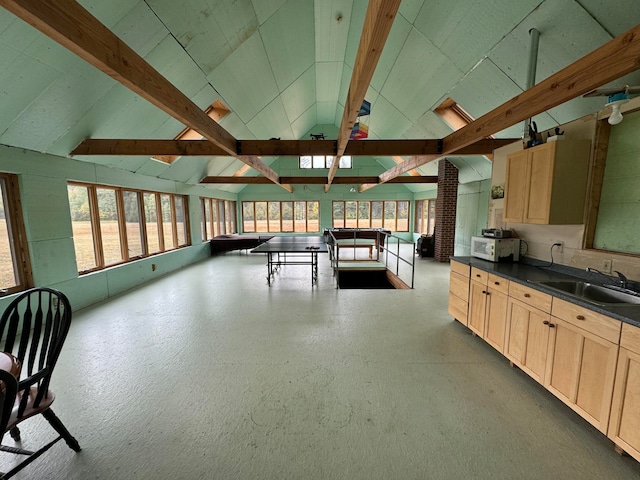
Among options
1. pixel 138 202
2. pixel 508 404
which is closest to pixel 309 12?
pixel 138 202

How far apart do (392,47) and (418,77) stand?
60 cm

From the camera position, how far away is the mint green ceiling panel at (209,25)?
245cm

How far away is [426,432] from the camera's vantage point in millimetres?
1723

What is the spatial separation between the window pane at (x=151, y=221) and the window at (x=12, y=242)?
2.27 m

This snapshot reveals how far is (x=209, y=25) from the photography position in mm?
2764

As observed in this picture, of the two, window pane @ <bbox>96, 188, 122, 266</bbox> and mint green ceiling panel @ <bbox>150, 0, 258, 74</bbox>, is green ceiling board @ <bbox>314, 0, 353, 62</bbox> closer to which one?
mint green ceiling panel @ <bbox>150, 0, 258, 74</bbox>

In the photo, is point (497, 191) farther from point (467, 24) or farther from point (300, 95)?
point (300, 95)

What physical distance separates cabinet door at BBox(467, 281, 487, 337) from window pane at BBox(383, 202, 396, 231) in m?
8.20

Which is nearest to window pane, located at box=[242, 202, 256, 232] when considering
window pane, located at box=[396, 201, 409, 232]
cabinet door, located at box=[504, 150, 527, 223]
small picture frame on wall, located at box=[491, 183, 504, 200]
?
window pane, located at box=[396, 201, 409, 232]

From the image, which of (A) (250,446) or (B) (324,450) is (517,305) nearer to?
(B) (324,450)

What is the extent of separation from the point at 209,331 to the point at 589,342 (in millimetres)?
3475

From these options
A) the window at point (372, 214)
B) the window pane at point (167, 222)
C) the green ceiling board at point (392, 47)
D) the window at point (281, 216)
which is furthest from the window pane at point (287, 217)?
the green ceiling board at point (392, 47)

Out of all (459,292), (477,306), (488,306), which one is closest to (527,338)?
(488,306)

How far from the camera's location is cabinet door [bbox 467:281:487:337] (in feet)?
8.96
